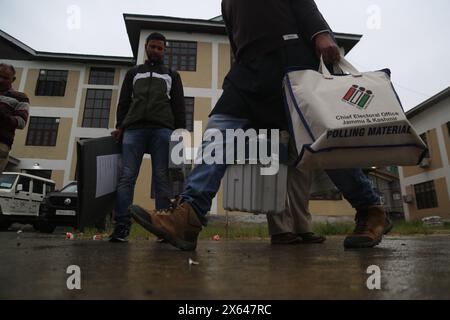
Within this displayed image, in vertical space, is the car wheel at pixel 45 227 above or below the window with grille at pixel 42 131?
below

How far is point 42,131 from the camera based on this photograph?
19.0 metres

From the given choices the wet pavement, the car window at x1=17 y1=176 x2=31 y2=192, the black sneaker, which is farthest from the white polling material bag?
the car window at x1=17 y1=176 x2=31 y2=192

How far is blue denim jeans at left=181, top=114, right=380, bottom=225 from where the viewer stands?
2.03m

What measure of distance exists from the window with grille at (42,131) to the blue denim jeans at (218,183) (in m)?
19.0

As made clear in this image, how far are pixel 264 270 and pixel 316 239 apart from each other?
70.4 inches

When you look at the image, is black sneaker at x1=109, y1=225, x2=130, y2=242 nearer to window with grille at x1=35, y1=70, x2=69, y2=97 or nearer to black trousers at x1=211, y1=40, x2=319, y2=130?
black trousers at x1=211, y1=40, x2=319, y2=130

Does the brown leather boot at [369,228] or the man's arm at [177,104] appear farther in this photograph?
the man's arm at [177,104]

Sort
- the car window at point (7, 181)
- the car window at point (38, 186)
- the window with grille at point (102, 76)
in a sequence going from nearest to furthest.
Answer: the car window at point (7, 181) → the car window at point (38, 186) → the window with grille at point (102, 76)

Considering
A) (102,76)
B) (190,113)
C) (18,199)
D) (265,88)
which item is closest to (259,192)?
(265,88)

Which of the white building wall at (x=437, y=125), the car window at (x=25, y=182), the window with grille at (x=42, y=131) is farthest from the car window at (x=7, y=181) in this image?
the white building wall at (x=437, y=125)

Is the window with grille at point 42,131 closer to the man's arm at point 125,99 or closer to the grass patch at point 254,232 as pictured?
the grass patch at point 254,232

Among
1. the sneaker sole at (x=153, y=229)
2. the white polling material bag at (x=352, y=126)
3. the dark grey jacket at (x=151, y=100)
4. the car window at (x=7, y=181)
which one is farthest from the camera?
the car window at (x=7, y=181)

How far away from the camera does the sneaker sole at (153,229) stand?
190 centimetres
